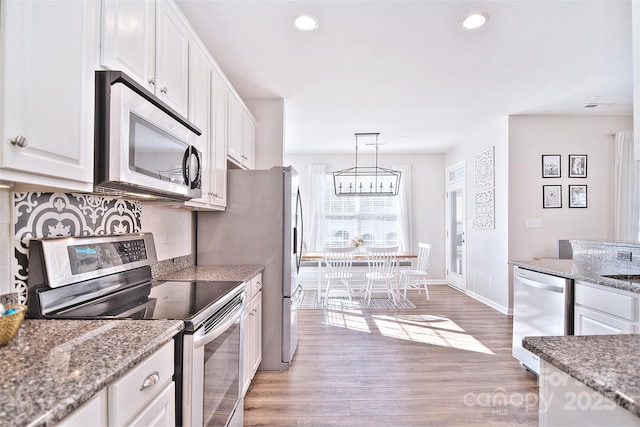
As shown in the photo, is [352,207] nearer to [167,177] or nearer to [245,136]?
[245,136]

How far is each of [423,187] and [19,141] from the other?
6.39 m

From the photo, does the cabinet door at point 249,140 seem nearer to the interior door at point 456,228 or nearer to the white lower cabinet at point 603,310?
the white lower cabinet at point 603,310

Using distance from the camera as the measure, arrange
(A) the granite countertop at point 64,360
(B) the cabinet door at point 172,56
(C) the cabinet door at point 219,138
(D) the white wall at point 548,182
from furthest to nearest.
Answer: (D) the white wall at point 548,182 → (C) the cabinet door at point 219,138 → (B) the cabinet door at point 172,56 → (A) the granite countertop at point 64,360

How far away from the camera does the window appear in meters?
6.63

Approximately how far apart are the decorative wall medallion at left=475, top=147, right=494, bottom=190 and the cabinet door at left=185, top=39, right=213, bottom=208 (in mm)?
4013

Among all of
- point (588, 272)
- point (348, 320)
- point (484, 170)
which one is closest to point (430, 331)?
point (348, 320)

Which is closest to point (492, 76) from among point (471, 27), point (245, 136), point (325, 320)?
point (471, 27)

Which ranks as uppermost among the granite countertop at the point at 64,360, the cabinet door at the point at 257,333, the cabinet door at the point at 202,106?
the cabinet door at the point at 202,106

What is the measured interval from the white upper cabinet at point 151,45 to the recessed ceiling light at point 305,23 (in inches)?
28.8

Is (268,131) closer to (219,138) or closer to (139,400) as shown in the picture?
(219,138)

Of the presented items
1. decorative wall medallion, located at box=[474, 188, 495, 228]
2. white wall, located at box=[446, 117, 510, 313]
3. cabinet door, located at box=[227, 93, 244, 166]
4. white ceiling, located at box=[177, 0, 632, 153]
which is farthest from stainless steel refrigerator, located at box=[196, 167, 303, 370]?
decorative wall medallion, located at box=[474, 188, 495, 228]

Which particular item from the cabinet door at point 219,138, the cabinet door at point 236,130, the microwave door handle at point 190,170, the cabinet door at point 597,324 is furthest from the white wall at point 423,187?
the microwave door handle at point 190,170

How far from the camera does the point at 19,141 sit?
898 mm

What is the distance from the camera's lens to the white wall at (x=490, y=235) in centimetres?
445
